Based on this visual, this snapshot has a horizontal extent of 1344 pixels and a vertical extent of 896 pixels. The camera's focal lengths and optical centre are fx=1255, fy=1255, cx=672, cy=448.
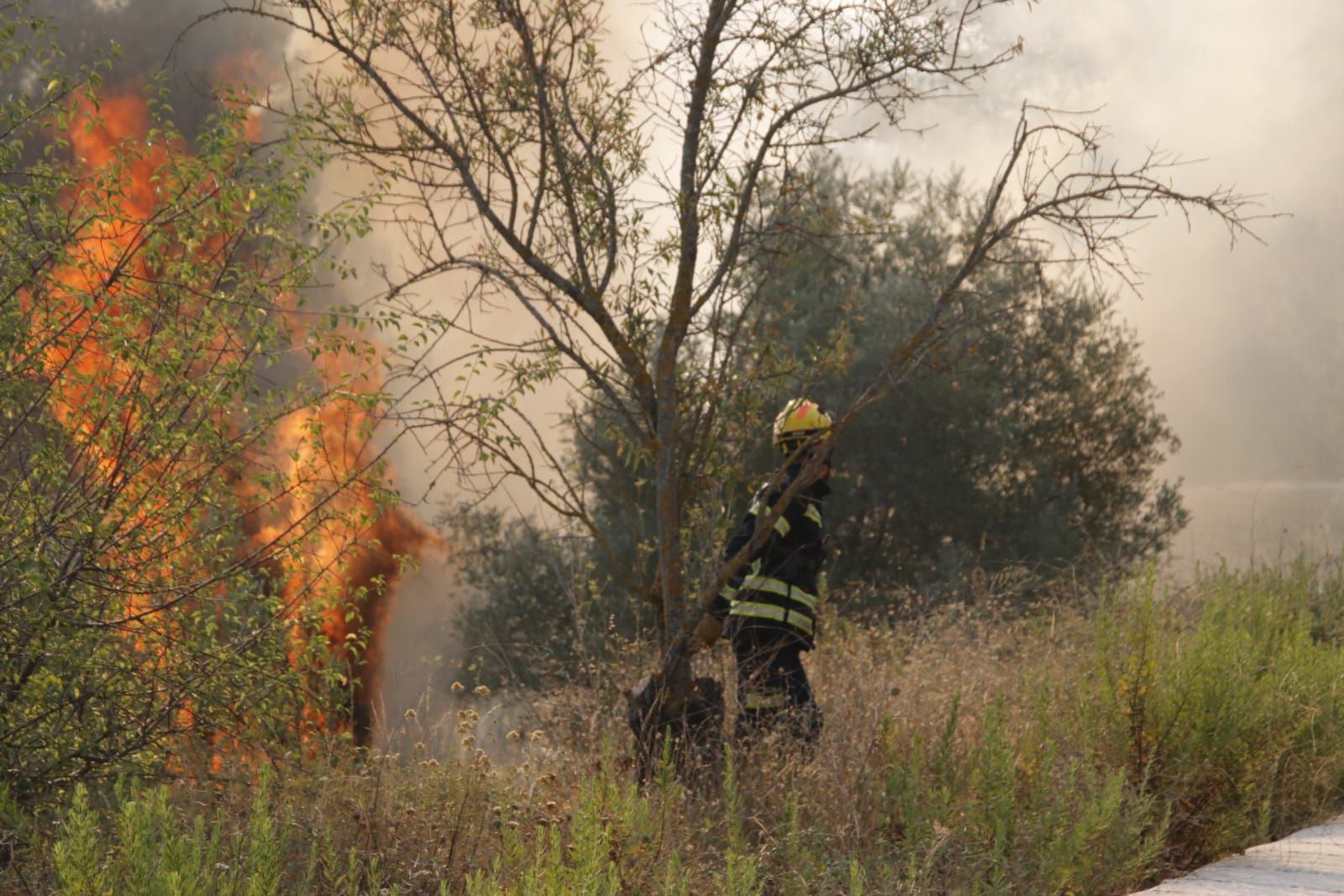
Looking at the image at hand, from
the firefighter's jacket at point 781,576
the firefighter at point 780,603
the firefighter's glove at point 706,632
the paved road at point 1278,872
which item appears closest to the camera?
the paved road at point 1278,872

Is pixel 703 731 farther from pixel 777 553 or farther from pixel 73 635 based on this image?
pixel 73 635

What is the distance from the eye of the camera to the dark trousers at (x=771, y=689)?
5992 mm

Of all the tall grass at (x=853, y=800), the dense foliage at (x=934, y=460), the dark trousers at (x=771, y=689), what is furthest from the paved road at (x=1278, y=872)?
the dense foliage at (x=934, y=460)

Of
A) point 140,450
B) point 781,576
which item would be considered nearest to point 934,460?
point 781,576

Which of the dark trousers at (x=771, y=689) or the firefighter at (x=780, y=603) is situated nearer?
the dark trousers at (x=771, y=689)

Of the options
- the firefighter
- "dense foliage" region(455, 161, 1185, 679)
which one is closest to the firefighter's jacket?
the firefighter

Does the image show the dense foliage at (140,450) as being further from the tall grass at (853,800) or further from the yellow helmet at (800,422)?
the yellow helmet at (800,422)

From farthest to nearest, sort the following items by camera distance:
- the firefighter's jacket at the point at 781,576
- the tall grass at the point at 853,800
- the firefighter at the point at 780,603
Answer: the firefighter's jacket at the point at 781,576 → the firefighter at the point at 780,603 → the tall grass at the point at 853,800

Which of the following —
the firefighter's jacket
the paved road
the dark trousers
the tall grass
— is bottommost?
the paved road

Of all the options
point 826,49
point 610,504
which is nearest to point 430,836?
point 826,49

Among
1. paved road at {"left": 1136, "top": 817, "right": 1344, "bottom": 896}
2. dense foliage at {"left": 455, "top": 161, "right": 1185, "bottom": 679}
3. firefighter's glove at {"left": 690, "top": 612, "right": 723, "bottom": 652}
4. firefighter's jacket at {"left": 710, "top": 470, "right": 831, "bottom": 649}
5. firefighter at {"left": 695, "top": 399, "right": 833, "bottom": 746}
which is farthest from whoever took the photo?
dense foliage at {"left": 455, "top": 161, "right": 1185, "bottom": 679}

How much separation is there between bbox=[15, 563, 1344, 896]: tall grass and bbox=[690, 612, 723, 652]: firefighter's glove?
57cm

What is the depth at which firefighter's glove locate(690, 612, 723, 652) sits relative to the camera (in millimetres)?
5957

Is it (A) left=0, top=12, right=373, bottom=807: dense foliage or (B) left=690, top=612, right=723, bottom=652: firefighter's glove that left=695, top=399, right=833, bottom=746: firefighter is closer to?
(B) left=690, top=612, right=723, bottom=652: firefighter's glove
